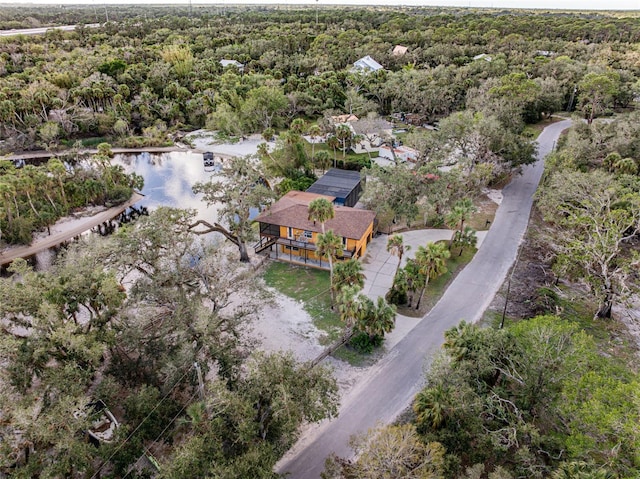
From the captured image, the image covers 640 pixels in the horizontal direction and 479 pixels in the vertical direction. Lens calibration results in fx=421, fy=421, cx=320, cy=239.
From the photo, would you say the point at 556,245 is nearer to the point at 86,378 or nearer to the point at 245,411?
the point at 245,411

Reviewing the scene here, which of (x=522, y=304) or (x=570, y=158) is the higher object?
(x=570, y=158)

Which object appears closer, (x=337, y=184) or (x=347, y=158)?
(x=337, y=184)

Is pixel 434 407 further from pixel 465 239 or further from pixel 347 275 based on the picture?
pixel 465 239

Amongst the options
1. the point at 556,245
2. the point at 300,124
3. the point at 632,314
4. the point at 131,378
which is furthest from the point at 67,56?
the point at 632,314

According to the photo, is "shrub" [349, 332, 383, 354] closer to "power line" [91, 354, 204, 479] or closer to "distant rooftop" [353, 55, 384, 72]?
"power line" [91, 354, 204, 479]

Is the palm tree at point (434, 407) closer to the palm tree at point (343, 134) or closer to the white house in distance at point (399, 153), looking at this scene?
the white house in distance at point (399, 153)

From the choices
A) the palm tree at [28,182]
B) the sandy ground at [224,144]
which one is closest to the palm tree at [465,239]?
the sandy ground at [224,144]

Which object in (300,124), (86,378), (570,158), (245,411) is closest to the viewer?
(245,411)

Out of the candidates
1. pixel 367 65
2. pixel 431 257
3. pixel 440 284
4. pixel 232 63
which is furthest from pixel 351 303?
pixel 232 63

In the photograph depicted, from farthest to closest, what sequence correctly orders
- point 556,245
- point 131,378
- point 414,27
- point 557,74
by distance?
point 414,27
point 557,74
point 556,245
point 131,378
